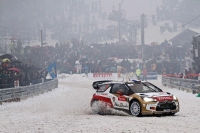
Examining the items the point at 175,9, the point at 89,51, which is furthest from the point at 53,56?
the point at 175,9

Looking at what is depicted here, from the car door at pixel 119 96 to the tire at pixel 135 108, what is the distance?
0.85 ft

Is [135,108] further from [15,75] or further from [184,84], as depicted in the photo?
[15,75]

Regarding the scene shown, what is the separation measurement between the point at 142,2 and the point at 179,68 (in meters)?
94.3

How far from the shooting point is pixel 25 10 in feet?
396

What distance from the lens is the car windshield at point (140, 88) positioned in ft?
44.2

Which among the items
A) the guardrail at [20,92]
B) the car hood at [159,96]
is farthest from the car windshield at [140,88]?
the guardrail at [20,92]

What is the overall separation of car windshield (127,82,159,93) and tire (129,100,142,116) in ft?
2.20

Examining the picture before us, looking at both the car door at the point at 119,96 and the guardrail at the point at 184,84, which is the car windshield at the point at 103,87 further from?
the guardrail at the point at 184,84

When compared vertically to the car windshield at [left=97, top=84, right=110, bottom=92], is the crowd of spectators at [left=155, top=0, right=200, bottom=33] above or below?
above

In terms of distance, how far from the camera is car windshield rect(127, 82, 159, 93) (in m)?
13.5

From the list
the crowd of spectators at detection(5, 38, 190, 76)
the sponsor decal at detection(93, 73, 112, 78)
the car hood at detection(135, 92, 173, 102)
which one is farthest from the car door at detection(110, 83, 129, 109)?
the sponsor decal at detection(93, 73, 112, 78)

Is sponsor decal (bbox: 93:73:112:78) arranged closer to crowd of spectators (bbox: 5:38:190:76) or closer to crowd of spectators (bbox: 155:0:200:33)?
crowd of spectators (bbox: 5:38:190:76)

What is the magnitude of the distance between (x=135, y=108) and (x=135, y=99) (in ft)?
1.03

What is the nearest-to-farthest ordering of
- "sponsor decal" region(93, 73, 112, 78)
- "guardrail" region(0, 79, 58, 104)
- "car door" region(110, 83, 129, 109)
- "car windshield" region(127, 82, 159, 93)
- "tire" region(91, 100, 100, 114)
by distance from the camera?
"car door" region(110, 83, 129, 109) → "car windshield" region(127, 82, 159, 93) → "tire" region(91, 100, 100, 114) → "guardrail" region(0, 79, 58, 104) → "sponsor decal" region(93, 73, 112, 78)
